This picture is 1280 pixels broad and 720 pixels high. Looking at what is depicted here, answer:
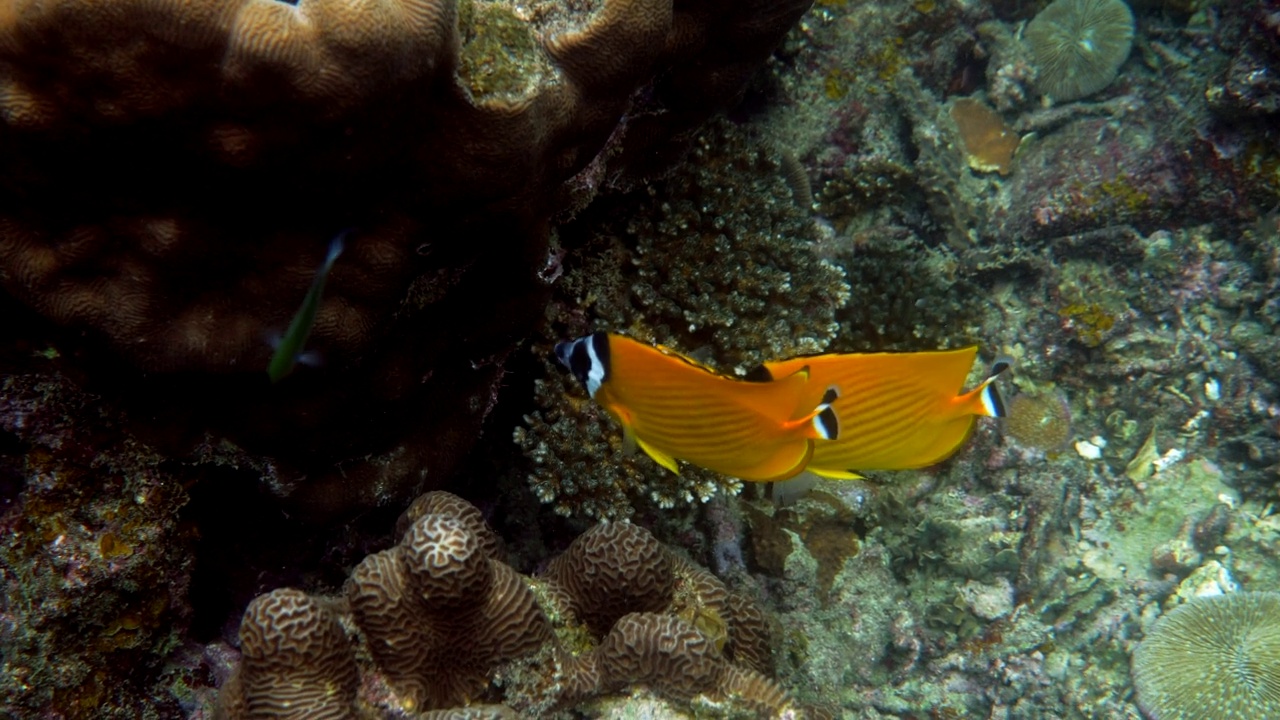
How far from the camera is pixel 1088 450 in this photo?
6336mm

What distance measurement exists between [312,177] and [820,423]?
1.88 metres

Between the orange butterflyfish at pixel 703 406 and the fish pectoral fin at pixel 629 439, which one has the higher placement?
the orange butterflyfish at pixel 703 406

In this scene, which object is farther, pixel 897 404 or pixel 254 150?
pixel 897 404

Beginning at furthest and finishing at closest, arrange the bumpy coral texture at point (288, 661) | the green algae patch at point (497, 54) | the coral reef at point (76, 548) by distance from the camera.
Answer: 1. the coral reef at point (76, 548)
2. the bumpy coral texture at point (288, 661)
3. the green algae patch at point (497, 54)

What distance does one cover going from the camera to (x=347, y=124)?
2084 millimetres

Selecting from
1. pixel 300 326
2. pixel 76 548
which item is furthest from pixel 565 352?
pixel 76 548

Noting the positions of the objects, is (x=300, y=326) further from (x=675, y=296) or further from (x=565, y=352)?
(x=675, y=296)

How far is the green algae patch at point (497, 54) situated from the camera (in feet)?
7.56

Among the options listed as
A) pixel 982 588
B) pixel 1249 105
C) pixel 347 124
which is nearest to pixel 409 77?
pixel 347 124

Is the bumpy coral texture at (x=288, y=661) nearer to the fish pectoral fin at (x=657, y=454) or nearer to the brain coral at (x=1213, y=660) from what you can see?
the fish pectoral fin at (x=657, y=454)

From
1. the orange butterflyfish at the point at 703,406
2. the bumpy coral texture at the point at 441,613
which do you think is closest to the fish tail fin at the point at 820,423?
the orange butterflyfish at the point at 703,406

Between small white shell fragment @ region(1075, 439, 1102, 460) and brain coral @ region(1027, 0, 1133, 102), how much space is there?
379cm

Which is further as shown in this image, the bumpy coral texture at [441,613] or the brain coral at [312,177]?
the bumpy coral texture at [441,613]

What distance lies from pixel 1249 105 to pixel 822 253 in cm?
387
